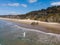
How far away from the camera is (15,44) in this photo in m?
12.8

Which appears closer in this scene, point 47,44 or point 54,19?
point 47,44

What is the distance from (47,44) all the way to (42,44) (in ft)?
1.59

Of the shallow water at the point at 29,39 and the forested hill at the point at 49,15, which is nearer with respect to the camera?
the shallow water at the point at 29,39

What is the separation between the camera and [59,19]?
43.2m

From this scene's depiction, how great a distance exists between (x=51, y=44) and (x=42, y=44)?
0.86 m

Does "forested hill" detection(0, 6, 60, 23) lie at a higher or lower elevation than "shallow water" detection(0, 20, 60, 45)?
higher

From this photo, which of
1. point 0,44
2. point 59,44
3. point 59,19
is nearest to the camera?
point 0,44

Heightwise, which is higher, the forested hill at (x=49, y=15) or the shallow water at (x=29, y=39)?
the forested hill at (x=49, y=15)

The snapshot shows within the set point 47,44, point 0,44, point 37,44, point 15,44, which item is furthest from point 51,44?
point 0,44

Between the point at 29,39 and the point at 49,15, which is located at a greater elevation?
the point at 49,15

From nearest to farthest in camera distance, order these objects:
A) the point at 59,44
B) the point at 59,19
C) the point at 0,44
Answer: the point at 0,44, the point at 59,44, the point at 59,19

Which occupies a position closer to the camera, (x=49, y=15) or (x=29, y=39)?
(x=29, y=39)

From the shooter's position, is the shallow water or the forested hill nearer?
the shallow water

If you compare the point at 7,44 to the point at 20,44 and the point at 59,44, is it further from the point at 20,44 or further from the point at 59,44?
the point at 59,44
